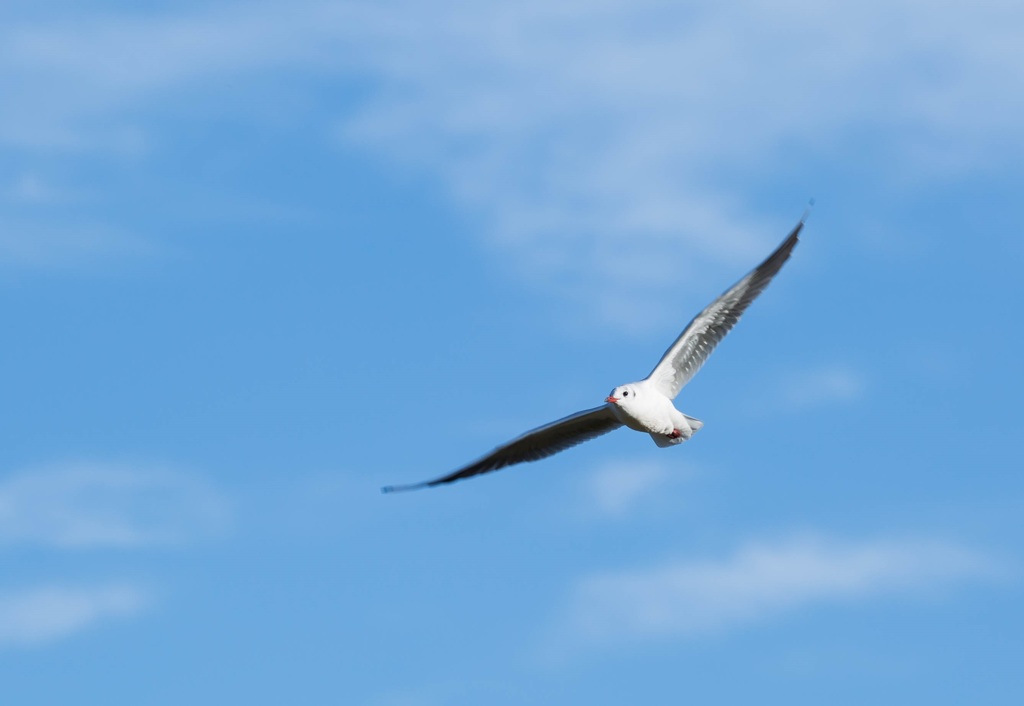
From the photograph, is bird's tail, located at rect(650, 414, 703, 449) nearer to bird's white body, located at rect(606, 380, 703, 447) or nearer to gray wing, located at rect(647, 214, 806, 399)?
bird's white body, located at rect(606, 380, 703, 447)

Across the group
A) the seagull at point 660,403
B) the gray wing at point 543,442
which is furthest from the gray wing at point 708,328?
the gray wing at point 543,442

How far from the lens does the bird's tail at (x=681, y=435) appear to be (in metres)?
21.7

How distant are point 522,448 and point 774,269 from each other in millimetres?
4679

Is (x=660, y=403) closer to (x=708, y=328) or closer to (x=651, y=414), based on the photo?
(x=651, y=414)

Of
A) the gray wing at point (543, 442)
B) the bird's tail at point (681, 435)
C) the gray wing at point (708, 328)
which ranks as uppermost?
the gray wing at point (708, 328)

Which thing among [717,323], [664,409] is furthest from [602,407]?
[717,323]

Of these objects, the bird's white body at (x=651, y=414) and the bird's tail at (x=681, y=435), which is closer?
the bird's white body at (x=651, y=414)

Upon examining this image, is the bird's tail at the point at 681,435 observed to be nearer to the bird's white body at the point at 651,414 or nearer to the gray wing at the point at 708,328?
the bird's white body at the point at 651,414

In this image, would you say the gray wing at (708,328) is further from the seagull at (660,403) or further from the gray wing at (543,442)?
the gray wing at (543,442)

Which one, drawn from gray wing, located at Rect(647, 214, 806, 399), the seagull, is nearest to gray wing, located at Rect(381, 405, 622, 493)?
the seagull

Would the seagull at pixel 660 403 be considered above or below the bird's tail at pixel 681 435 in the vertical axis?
above

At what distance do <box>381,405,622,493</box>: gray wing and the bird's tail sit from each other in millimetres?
752

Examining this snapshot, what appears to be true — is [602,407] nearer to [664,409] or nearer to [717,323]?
[664,409]

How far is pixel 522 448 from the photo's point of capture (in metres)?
22.8
